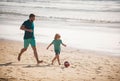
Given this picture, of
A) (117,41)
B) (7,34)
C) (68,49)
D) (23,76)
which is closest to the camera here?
(23,76)

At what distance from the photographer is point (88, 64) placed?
10.0 meters

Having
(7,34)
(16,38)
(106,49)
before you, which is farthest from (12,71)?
(7,34)

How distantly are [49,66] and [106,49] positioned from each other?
14.1ft

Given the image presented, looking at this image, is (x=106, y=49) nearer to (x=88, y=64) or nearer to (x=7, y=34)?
(x=88, y=64)

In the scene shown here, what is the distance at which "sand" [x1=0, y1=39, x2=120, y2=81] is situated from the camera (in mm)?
8281

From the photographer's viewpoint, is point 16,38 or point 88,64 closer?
point 88,64

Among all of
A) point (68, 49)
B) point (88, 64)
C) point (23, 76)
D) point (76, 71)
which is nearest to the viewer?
point (23, 76)

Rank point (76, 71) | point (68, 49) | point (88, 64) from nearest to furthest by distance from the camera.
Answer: point (76, 71), point (88, 64), point (68, 49)

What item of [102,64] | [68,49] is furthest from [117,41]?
[102,64]

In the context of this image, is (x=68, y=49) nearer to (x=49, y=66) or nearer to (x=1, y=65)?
(x=49, y=66)

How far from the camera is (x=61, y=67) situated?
9.55 m

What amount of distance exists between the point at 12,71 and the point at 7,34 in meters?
8.46

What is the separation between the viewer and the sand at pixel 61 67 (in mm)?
8281

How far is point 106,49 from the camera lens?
42.7ft
